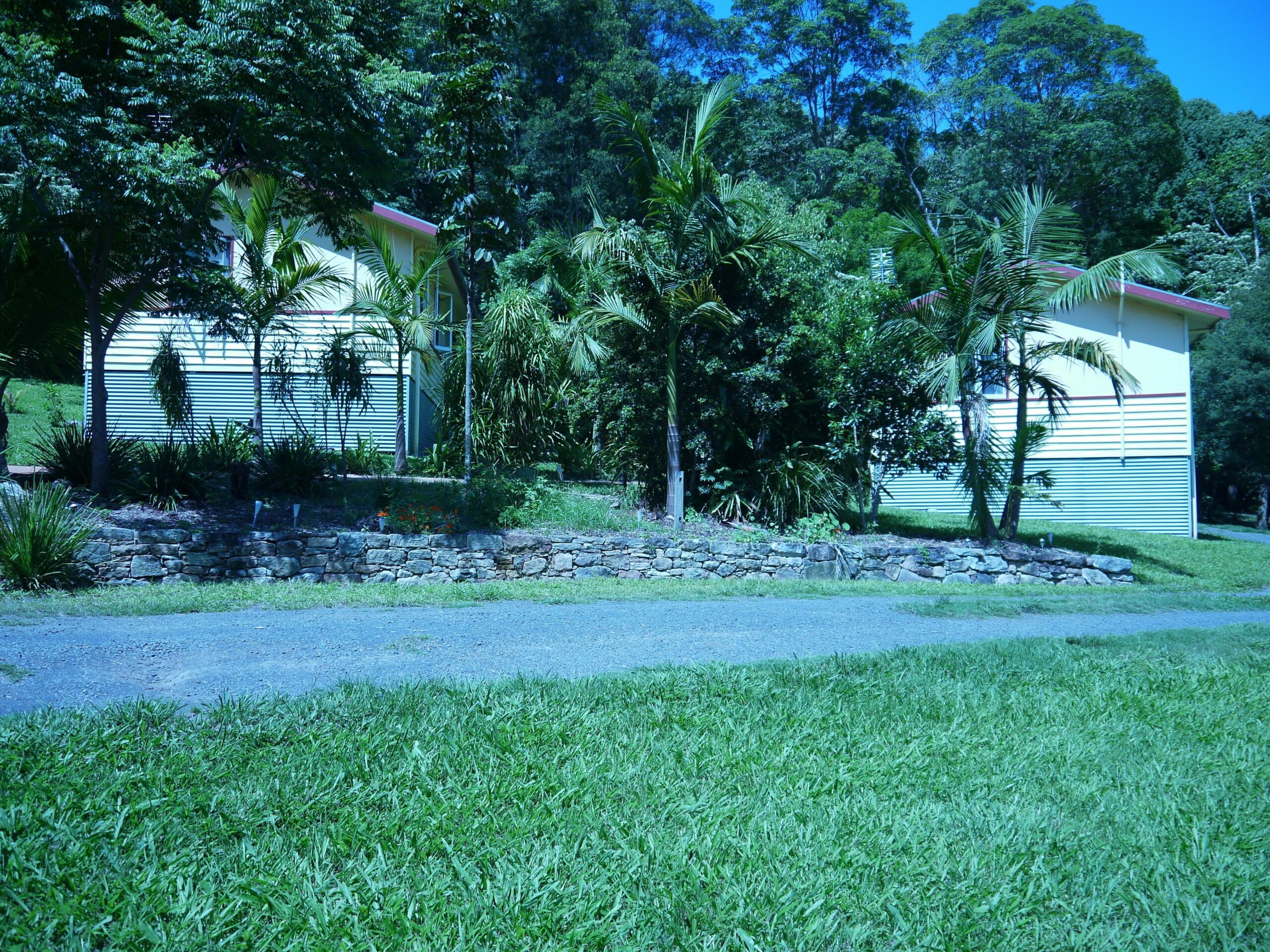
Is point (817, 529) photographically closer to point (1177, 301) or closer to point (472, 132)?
point (472, 132)

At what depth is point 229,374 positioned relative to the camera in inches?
728

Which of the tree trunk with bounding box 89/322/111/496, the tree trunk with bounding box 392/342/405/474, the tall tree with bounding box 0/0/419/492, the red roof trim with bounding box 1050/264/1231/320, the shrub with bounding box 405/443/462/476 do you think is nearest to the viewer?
the tall tree with bounding box 0/0/419/492

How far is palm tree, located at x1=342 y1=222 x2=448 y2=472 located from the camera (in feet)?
50.6

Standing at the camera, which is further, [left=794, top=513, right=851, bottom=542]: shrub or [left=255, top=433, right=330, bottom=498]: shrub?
[left=794, top=513, right=851, bottom=542]: shrub

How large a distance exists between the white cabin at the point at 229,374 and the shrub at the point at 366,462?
1.66m

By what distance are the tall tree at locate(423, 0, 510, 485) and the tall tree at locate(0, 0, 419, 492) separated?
1.27 meters

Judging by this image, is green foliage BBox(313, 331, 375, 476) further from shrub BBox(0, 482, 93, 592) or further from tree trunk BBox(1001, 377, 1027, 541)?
tree trunk BBox(1001, 377, 1027, 541)

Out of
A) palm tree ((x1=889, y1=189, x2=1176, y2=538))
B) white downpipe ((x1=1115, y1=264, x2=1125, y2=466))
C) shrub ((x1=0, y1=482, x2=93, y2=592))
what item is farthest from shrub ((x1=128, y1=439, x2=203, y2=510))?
white downpipe ((x1=1115, y1=264, x2=1125, y2=466))

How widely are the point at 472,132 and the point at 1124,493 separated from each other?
16715 millimetres

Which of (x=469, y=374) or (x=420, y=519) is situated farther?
(x=469, y=374)

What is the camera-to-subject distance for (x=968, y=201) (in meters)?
34.6

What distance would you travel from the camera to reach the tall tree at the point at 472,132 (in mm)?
12898

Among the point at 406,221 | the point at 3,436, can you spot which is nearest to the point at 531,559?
the point at 3,436

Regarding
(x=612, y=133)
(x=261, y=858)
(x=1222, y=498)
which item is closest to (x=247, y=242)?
(x=612, y=133)
